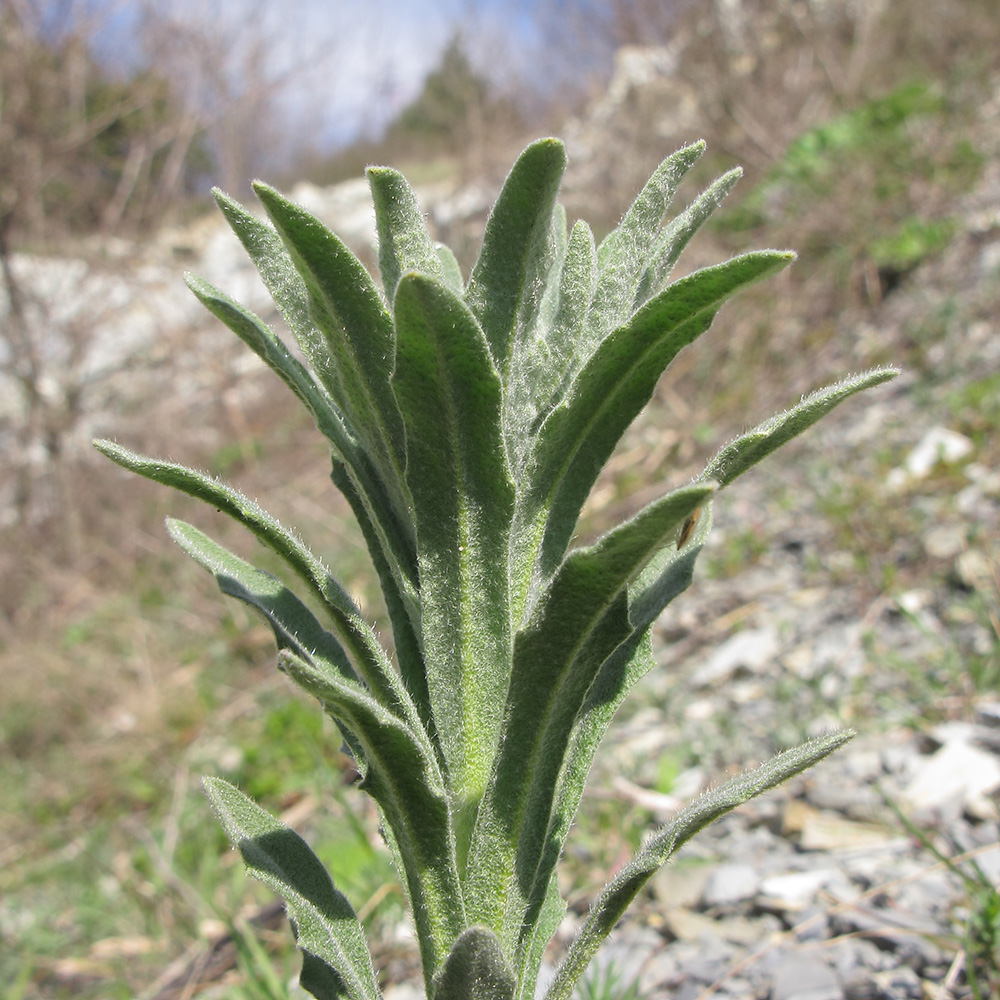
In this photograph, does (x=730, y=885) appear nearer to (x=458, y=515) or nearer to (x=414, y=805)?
(x=414, y=805)

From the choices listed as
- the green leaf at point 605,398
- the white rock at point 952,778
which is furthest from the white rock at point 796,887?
the green leaf at point 605,398

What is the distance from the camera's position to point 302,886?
897 mm

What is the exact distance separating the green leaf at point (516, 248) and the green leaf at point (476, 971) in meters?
0.55

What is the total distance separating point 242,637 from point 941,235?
16.4ft

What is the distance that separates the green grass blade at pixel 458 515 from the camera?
745 millimetres

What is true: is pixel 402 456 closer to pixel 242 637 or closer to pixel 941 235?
pixel 242 637

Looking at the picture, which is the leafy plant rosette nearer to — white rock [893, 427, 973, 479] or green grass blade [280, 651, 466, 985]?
green grass blade [280, 651, 466, 985]

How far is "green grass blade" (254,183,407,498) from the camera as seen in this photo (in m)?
0.77

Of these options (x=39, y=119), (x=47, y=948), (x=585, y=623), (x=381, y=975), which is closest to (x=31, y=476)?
(x=39, y=119)

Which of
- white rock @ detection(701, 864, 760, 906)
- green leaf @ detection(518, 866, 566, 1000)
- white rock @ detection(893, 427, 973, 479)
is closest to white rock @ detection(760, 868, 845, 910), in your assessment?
white rock @ detection(701, 864, 760, 906)

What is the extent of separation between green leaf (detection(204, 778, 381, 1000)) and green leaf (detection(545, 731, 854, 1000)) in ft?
0.68

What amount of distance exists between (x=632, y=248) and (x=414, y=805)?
0.62 metres

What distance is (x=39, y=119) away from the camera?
6.51 metres

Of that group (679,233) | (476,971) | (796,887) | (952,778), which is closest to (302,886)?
(476,971)
